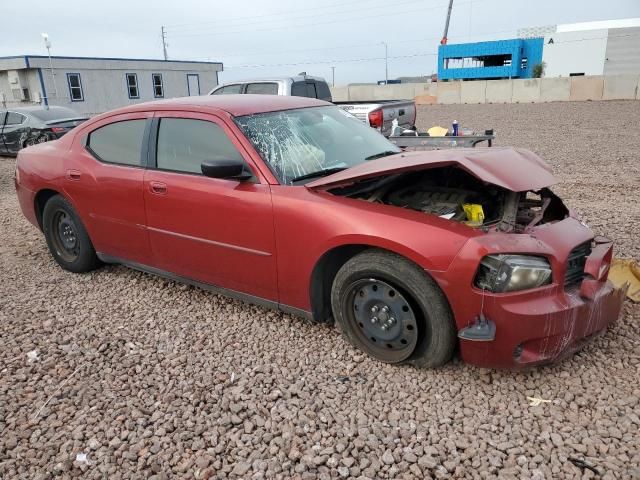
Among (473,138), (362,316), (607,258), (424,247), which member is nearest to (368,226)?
(424,247)

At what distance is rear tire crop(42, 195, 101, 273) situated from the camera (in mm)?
4828

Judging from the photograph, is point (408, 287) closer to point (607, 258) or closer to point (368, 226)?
point (368, 226)

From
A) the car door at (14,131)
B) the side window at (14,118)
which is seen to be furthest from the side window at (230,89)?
the side window at (14,118)

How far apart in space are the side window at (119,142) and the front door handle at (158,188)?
0.95 ft

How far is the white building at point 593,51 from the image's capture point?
50.3m

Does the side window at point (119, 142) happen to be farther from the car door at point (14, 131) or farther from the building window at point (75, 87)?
the building window at point (75, 87)

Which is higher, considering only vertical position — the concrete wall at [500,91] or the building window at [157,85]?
the building window at [157,85]

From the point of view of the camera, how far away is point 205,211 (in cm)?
369

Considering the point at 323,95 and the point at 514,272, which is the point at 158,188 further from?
the point at 323,95

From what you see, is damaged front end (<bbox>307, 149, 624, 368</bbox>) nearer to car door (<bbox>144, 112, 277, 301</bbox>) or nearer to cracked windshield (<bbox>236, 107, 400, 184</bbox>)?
cracked windshield (<bbox>236, 107, 400, 184</bbox>)

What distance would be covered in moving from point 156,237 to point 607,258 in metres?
3.20

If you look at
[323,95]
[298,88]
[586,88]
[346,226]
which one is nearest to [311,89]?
[323,95]

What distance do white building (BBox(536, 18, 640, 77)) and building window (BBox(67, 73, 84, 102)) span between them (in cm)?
4544

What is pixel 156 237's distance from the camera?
4.11 meters
